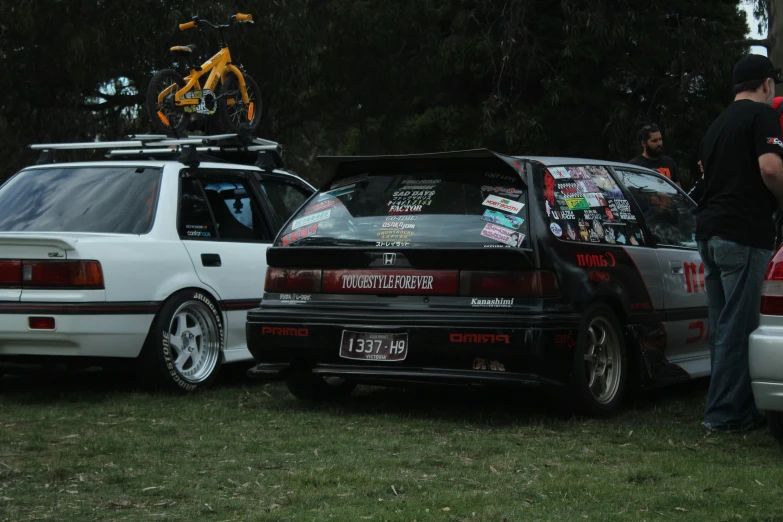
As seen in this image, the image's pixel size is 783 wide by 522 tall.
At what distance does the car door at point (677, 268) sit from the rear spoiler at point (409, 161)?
1.23m

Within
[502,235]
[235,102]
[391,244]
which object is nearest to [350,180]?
[391,244]

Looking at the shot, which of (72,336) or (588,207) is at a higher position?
(588,207)

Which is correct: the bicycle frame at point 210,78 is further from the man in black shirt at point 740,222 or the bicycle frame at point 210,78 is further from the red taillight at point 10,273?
the man in black shirt at point 740,222

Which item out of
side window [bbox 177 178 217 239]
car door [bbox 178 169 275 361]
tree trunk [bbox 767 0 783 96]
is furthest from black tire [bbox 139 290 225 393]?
tree trunk [bbox 767 0 783 96]

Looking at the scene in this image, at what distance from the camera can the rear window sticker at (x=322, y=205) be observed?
7207 millimetres

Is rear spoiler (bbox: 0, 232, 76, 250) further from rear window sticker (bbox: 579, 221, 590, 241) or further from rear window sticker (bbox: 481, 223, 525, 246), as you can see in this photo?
rear window sticker (bbox: 579, 221, 590, 241)

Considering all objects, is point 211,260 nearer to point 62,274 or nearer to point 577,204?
point 62,274

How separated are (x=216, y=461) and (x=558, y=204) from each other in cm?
242

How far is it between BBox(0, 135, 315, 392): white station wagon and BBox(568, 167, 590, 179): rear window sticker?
2.56 m

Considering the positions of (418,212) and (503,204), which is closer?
(503,204)

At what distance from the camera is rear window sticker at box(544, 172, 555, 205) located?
22.2ft

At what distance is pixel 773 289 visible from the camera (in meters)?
5.84

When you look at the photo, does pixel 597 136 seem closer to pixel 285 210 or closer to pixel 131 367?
pixel 285 210

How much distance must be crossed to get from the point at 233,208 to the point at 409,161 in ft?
7.06
